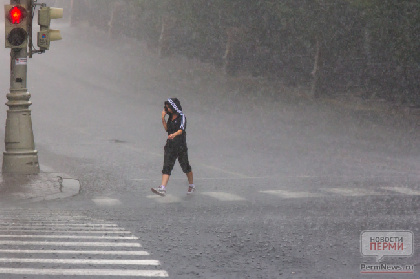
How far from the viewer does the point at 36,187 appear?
13.9m

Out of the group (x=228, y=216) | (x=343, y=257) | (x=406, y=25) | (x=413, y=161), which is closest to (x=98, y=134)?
(x=413, y=161)

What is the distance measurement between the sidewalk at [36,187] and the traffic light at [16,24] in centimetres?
249

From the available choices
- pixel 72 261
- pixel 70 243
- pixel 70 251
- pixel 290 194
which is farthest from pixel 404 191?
pixel 72 261

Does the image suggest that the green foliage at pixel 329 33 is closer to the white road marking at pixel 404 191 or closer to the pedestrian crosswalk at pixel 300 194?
the white road marking at pixel 404 191

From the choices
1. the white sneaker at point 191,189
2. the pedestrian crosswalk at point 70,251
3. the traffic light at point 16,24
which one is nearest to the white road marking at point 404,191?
the white sneaker at point 191,189

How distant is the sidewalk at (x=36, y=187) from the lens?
42.5 feet

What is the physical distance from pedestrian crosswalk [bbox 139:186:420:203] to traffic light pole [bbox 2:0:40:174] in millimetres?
3127

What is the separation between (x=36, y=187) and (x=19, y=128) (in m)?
2.08

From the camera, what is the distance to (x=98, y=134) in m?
25.5

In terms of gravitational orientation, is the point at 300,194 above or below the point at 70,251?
below

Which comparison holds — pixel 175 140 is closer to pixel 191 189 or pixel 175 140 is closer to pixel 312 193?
pixel 191 189

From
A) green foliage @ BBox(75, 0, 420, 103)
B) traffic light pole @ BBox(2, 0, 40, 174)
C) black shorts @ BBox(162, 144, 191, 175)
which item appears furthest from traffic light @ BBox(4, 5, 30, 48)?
green foliage @ BBox(75, 0, 420, 103)

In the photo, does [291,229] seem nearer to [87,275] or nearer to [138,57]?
[87,275]

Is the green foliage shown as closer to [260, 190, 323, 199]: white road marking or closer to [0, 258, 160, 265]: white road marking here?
[260, 190, 323, 199]: white road marking
